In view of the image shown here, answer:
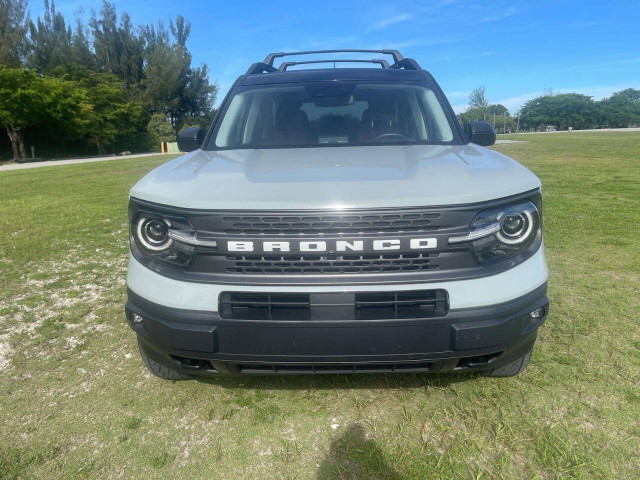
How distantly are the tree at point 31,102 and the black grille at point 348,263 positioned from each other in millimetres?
38869

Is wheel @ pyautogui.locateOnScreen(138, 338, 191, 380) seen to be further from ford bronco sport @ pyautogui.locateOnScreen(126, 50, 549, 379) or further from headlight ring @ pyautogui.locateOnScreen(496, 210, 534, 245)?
headlight ring @ pyautogui.locateOnScreen(496, 210, 534, 245)

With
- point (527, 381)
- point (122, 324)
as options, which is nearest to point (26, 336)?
point (122, 324)

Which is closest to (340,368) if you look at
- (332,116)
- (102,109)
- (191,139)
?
(332,116)

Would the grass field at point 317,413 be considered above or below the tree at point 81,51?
below

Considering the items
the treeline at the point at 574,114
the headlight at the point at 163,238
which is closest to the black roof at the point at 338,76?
the headlight at the point at 163,238

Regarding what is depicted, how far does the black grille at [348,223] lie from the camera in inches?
78.0

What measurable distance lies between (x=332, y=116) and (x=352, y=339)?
1.88 meters

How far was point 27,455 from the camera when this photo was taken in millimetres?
2262

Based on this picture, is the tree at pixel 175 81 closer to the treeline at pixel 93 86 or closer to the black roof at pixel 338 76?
the treeline at pixel 93 86

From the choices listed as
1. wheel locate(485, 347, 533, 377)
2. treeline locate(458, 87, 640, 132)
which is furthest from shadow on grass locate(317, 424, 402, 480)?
→ treeline locate(458, 87, 640, 132)

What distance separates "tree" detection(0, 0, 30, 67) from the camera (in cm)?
5281

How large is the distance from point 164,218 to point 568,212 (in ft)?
23.8

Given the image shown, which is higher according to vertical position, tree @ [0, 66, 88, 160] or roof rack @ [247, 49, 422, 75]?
tree @ [0, 66, 88, 160]

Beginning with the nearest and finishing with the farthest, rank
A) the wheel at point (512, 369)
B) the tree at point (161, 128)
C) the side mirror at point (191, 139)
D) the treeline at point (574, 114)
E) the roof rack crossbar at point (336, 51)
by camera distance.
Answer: the wheel at point (512, 369) < the side mirror at point (191, 139) < the roof rack crossbar at point (336, 51) < the tree at point (161, 128) < the treeline at point (574, 114)
